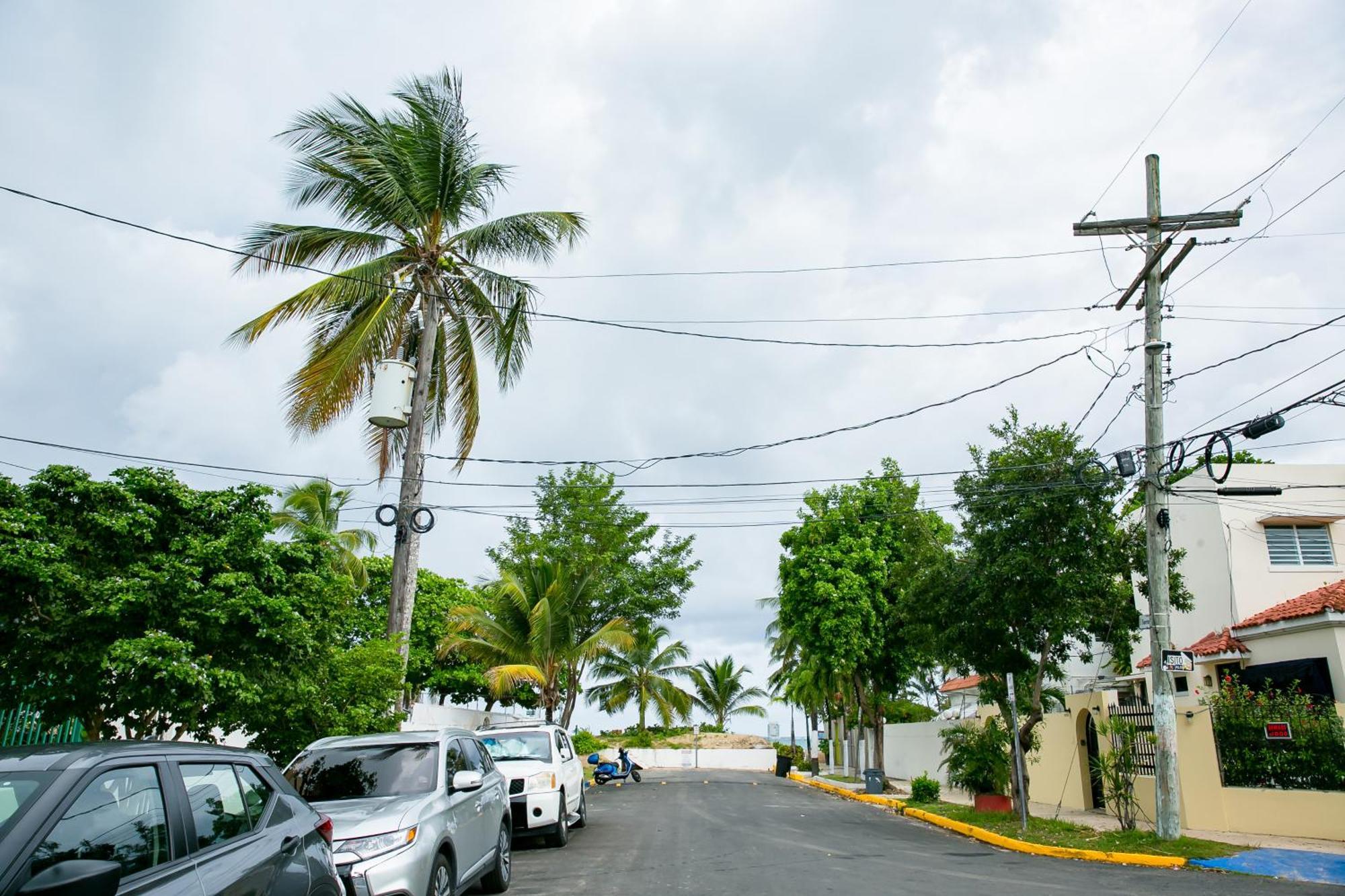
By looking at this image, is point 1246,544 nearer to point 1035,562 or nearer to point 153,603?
point 1035,562

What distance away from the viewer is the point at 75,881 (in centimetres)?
296

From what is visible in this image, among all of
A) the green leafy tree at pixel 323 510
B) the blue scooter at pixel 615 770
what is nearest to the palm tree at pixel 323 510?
the green leafy tree at pixel 323 510

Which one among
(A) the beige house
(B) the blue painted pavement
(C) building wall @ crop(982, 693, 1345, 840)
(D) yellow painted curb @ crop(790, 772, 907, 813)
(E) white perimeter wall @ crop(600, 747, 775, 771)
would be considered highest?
(A) the beige house

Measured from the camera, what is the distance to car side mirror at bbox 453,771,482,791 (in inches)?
306

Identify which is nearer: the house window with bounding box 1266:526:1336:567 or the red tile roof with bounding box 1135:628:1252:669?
the red tile roof with bounding box 1135:628:1252:669

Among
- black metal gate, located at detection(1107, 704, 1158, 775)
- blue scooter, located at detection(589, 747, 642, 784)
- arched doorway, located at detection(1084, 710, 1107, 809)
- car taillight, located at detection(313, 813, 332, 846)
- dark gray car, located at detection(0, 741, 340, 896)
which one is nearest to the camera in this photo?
dark gray car, located at detection(0, 741, 340, 896)

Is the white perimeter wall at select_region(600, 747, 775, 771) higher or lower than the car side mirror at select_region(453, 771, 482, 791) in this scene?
lower

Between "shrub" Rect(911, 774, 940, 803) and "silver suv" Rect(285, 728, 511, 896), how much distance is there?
48.8 ft

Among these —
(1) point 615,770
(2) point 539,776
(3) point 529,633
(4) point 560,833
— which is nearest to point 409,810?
(2) point 539,776

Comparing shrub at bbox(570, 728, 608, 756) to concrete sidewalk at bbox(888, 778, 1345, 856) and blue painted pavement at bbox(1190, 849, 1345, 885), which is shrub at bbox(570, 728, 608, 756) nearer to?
concrete sidewalk at bbox(888, 778, 1345, 856)

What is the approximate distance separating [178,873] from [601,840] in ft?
38.0

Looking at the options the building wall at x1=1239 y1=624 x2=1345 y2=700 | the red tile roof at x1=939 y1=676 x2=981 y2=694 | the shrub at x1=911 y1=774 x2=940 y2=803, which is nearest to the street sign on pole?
the building wall at x1=1239 y1=624 x2=1345 y2=700

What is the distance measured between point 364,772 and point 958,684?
39.5 metres

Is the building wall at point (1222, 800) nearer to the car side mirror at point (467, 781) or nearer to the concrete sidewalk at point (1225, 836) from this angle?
the concrete sidewalk at point (1225, 836)
